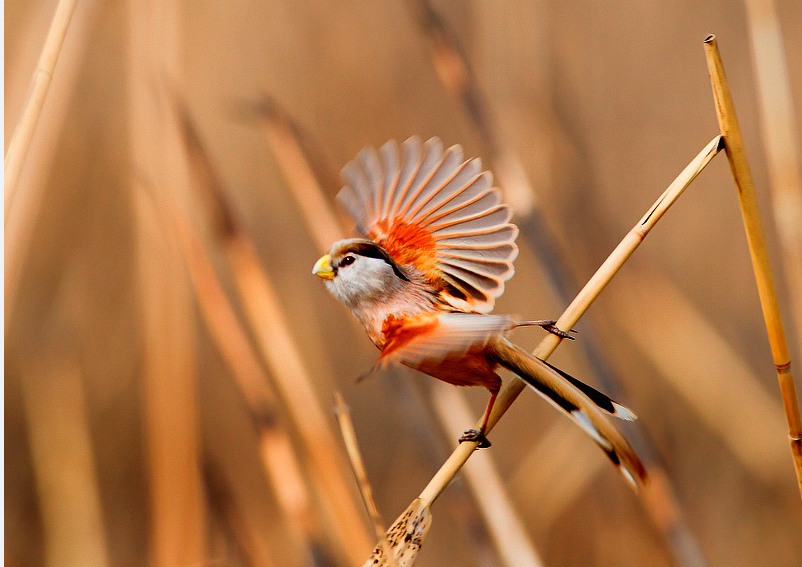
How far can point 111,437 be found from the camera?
6.27ft

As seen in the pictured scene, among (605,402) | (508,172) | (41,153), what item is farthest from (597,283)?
(41,153)

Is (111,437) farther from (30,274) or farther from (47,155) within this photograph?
(47,155)

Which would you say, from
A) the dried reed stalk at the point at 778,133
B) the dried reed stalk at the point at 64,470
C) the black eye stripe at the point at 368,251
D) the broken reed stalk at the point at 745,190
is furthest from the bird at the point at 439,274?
the dried reed stalk at the point at 64,470

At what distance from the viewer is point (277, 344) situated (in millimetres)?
1262

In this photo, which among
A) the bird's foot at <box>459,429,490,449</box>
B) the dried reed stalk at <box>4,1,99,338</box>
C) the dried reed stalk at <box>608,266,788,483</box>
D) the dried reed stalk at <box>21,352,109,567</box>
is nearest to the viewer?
the bird's foot at <box>459,429,490,449</box>

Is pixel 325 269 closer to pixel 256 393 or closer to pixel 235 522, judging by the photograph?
pixel 256 393

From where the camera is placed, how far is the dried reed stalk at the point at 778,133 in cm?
102

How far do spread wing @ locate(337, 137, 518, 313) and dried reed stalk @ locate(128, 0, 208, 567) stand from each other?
658 mm

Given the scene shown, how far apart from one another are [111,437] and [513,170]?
136cm

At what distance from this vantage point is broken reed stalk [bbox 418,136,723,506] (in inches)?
26.8

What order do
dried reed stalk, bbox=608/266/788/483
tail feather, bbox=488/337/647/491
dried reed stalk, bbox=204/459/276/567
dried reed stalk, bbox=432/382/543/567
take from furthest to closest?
dried reed stalk, bbox=608/266/788/483
dried reed stalk, bbox=204/459/276/567
dried reed stalk, bbox=432/382/543/567
tail feather, bbox=488/337/647/491

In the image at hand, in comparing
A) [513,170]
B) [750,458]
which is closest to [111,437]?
[513,170]

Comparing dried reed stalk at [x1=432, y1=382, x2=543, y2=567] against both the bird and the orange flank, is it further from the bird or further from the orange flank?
the orange flank

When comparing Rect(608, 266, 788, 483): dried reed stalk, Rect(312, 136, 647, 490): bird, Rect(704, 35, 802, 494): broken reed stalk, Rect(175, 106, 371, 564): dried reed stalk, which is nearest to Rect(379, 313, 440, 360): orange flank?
Rect(312, 136, 647, 490): bird
